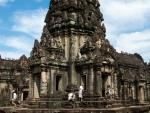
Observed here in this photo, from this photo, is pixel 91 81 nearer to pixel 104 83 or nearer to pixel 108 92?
pixel 108 92

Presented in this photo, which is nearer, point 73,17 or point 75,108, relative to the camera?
point 75,108

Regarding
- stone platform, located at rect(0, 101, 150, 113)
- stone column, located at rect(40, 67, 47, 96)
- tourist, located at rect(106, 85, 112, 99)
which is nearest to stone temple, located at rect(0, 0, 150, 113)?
stone column, located at rect(40, 67, 47, 96)

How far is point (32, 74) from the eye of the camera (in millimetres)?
25953

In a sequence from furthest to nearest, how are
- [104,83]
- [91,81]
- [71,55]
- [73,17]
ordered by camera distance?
[73,17] → [71,55] → [104,83] → [91,81]

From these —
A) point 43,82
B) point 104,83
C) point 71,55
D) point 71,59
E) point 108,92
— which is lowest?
point 108,92

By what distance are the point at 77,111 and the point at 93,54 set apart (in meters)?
7.88

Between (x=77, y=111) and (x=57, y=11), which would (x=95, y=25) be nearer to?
(x=57, y=11)

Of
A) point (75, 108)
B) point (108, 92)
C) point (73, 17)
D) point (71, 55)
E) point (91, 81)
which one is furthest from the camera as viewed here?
point (73, 17)

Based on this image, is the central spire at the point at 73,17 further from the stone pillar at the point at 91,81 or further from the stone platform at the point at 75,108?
the stone platform at the point at 75,108

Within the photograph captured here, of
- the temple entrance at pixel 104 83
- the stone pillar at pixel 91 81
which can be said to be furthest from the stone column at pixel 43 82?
the temple entrance at pixel 104 83

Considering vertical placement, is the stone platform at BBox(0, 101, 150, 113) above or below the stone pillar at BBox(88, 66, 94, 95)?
below

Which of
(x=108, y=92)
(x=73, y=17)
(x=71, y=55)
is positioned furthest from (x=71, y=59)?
(x=108, y=92)

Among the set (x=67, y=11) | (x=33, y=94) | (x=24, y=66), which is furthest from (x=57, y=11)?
(x=24, y=66)

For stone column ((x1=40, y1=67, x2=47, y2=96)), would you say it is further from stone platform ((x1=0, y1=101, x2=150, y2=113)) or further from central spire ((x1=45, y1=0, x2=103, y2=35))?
central spire ((x1=45, y1=0, x2=103, y2=35))
